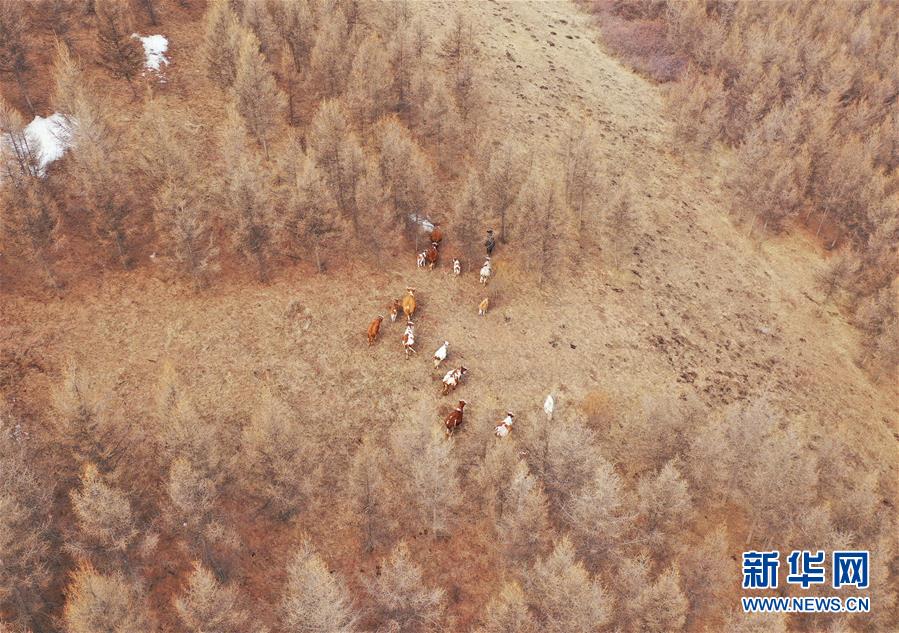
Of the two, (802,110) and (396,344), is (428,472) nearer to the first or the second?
(396,344)

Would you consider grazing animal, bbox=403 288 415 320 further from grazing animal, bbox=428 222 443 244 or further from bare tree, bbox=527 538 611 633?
bare tree, bbox=527 538 611 633

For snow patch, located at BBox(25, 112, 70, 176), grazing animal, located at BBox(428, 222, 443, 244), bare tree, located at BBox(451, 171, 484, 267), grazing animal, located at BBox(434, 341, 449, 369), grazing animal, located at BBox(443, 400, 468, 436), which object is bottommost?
grazing animal, located at BBox(443, 400, 468, 436)

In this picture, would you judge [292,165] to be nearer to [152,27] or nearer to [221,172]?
[221,172]

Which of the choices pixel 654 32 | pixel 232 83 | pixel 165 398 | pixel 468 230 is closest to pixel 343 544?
pixel 165 398

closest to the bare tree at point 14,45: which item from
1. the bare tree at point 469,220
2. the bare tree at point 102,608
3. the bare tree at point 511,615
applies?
the bare tree at point 469,220

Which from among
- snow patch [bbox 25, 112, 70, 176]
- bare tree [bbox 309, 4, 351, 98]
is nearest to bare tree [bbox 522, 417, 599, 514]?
bare tree [bbox 309, 4, 351, 98]

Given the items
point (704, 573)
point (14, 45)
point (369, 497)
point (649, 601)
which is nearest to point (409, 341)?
point (369, 497)

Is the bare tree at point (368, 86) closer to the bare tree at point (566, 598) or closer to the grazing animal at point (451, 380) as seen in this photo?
the grazing animal at point (451, 380)
